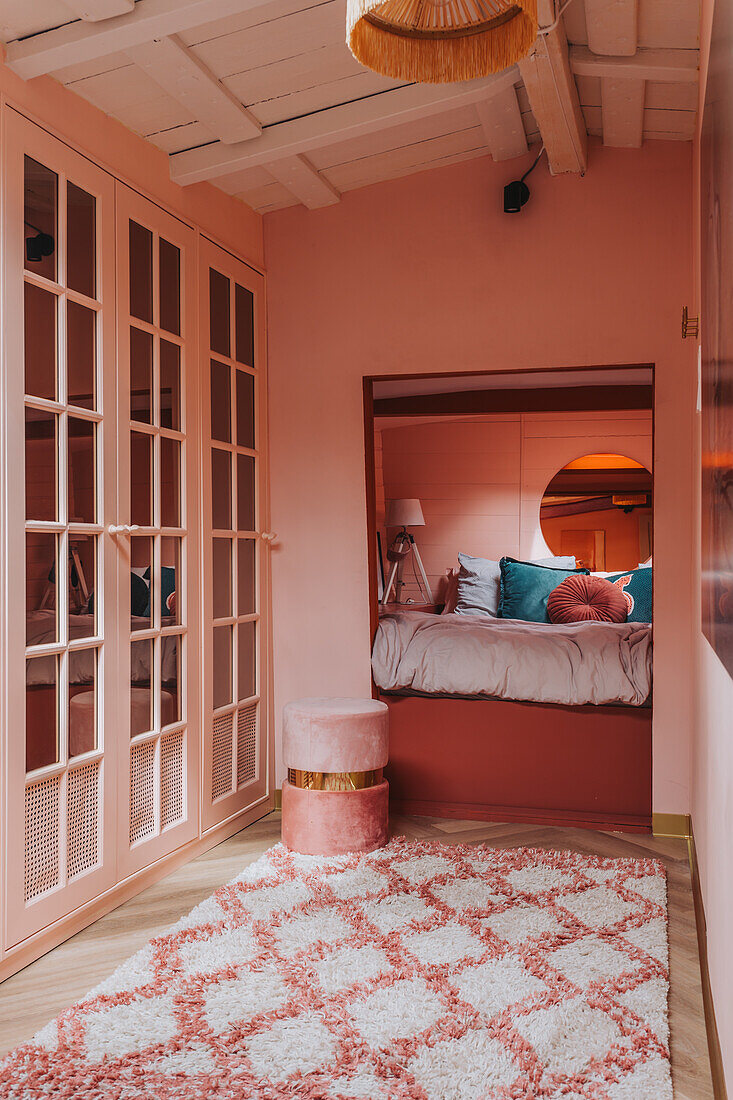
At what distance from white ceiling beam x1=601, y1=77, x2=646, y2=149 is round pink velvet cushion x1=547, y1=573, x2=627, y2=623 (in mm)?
2368

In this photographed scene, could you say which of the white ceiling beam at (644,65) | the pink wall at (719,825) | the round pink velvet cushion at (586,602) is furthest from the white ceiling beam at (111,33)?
the round pink velvet cushion at (586,602)

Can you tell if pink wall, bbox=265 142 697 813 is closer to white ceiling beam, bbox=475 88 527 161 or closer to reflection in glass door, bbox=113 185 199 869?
white ceiling beam, bbox=475 88 527 161

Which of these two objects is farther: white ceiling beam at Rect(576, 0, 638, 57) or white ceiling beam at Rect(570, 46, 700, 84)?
white ceiling beam at Rect(570, 46, 700, 84)

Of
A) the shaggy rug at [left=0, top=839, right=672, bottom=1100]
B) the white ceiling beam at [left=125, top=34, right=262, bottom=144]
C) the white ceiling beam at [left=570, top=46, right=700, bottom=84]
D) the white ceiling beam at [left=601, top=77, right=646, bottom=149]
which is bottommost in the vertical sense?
the shaggy rug at [left=0, top=839, right=672, bottom=1100]

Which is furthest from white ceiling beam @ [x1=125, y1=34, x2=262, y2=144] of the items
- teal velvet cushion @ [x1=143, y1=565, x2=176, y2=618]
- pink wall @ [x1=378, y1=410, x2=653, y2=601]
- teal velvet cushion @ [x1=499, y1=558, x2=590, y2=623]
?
teal velvet cushion @ [x1=499, y1=558, x2=590, y2=623]

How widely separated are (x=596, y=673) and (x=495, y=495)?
262cm

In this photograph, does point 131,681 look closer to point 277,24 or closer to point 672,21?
point 277,24

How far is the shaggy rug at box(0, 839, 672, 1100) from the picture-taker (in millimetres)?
1924

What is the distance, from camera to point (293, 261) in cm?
414

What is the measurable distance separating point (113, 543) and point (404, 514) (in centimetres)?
343

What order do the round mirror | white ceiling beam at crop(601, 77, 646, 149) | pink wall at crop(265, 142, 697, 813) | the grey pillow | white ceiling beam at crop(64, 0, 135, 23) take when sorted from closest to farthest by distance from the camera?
1. white ceiling beam at crop(64, 0, 135, 23)
2. white ceiling beam at crop(601, 77, 646, 149)
3. pink wall at crop(265, 142, 697, 813)
4. the grey pillow
5. the round mirror

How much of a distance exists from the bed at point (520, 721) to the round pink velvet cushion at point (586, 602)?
89cm

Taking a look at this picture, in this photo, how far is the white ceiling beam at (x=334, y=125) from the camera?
3.08m

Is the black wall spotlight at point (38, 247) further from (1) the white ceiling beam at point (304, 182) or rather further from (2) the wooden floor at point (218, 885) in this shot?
(2) the wooden floor at point (218, 885)
